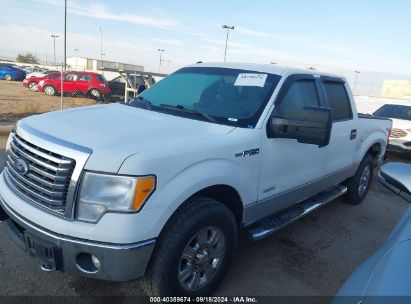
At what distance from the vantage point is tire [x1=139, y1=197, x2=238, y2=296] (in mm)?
2396

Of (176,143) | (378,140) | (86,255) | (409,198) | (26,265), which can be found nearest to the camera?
(409,198)

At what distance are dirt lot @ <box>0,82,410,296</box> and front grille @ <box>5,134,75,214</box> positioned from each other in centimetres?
88

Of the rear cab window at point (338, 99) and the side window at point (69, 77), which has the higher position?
the rear cab window at point (338, 99)

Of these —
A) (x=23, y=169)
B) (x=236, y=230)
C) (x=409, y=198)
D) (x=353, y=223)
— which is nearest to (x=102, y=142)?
(x=23, y=169)

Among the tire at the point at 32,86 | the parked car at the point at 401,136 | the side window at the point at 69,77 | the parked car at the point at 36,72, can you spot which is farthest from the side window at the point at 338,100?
the parked car at the point at 36,72

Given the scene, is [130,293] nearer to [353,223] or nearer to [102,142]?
[102,142]

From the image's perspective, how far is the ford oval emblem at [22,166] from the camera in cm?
250

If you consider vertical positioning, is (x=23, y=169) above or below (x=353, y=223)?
above

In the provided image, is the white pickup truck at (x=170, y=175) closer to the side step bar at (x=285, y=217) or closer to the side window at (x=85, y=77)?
the side step bar at (x=285, y=217)

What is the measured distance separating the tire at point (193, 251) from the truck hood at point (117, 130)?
52 centimetres

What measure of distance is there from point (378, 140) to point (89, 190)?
4.93m

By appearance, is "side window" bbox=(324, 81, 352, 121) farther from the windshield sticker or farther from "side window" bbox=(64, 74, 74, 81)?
"side window" bbox=(64, 74, 74, 81)

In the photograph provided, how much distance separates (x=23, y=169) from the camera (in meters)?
2.53

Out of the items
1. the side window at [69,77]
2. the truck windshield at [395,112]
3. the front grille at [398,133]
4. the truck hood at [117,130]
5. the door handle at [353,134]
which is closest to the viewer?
the truck hood at [117,130]
